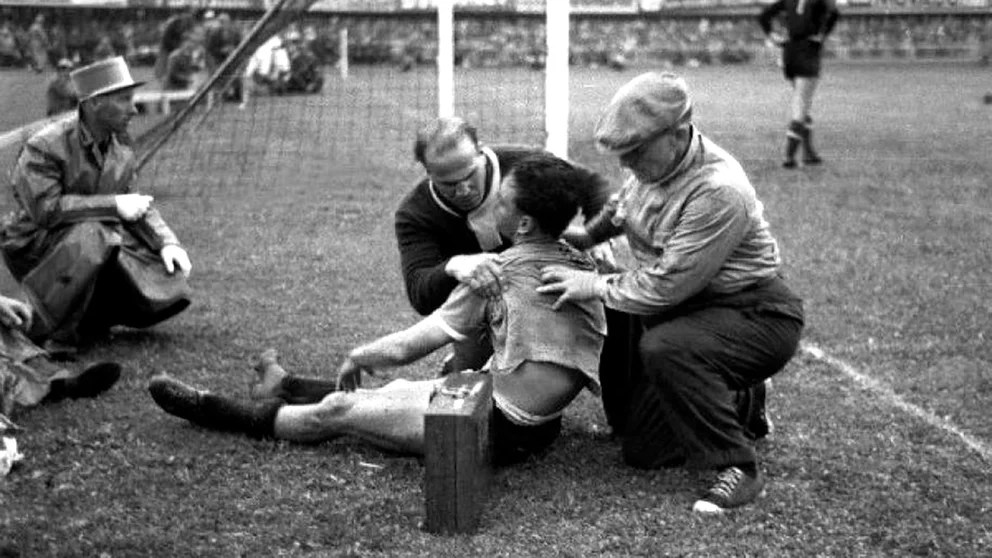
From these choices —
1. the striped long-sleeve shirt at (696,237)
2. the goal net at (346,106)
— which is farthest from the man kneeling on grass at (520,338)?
the goal net at (346,106)

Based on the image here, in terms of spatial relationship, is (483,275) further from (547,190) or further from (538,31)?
(538,31)

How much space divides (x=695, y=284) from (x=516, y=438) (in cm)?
85

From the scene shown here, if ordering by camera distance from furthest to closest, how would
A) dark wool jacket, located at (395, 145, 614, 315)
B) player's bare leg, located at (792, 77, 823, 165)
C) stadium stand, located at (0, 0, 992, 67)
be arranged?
1. stadium stand, located at (0, 0, 992, 67)
2. player's bare leg, located at (792, 77, 823, 165)
3. dark wool jacket, located at (395, 145, 614, 315)

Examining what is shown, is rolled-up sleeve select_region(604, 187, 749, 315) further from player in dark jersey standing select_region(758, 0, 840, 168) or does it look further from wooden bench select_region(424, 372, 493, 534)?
player in dark jersey standing select_region(758, 0, 840, 168)

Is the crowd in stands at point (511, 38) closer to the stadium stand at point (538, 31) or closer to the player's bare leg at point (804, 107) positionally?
the stadium stand at point (538, 31)

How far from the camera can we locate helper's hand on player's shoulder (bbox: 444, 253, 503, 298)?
5.04 m

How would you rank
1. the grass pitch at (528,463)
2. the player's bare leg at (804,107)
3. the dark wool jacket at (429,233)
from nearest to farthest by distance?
the grass pitch at (528,463), the dark wool jacket at (429,233), the player's bare leg at (804,107)

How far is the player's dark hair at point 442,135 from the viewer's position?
5.36m

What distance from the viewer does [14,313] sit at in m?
5.98

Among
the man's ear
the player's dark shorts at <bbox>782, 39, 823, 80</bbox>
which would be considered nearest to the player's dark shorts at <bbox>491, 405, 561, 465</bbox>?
the man's ear

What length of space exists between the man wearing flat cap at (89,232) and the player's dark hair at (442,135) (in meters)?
2.01

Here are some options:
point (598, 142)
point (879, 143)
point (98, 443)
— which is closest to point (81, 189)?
point (98, 443)

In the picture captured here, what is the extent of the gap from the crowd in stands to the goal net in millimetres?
60

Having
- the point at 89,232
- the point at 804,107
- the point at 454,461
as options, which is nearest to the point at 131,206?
the point at 89,232
